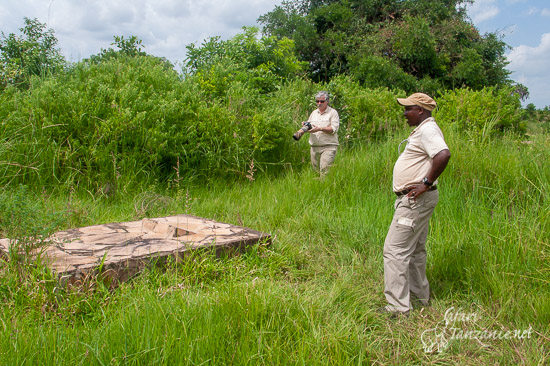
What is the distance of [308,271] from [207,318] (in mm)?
1842

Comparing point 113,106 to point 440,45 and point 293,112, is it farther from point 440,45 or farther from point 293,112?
point 440,45

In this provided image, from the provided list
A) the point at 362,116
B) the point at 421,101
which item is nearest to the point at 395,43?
the point at 362,116

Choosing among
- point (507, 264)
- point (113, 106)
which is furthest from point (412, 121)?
point (113, 106)

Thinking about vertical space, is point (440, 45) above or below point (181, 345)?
above

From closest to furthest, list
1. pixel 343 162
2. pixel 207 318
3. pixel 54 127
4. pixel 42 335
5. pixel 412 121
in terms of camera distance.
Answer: pixel 42 335 < pixel 207 318 < pixel 412 121 < pixel 54 127 < pixel 343 162

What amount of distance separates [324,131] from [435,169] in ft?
14.2

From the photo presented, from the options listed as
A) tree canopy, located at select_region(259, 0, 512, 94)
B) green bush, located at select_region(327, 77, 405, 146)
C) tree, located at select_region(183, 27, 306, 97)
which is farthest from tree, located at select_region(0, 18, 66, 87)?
tree canopy, located at select_region(259, 0, 512, 94)

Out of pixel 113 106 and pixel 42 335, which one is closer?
pixel 42 335

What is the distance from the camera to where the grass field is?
289 cm

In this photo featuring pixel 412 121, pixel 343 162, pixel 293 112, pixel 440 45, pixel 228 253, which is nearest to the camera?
pixel 412 121

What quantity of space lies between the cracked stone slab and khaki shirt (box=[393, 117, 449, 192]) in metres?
1.65

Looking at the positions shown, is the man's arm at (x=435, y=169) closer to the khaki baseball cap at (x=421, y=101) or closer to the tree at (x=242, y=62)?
the khaki baseball cap at (x=421, y=101)

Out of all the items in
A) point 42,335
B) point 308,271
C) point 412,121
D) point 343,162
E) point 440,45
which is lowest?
point 308,271

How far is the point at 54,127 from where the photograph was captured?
24.1 feet
